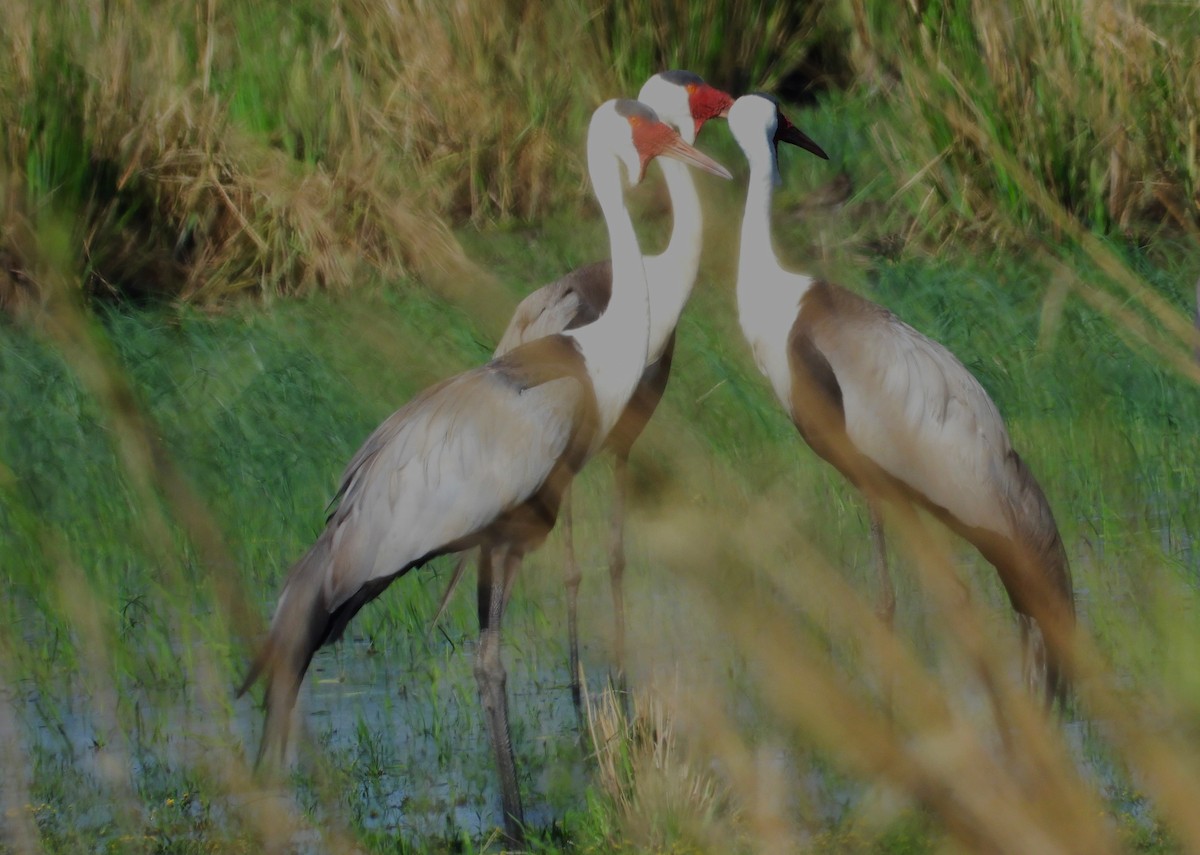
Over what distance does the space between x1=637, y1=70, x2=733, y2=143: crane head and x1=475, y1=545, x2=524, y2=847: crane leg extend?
236cm

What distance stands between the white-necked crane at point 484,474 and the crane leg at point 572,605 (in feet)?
0.99

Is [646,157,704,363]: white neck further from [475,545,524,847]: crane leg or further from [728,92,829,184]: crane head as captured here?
[475,545,524,847]: crane leg

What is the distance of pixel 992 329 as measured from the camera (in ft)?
22.5

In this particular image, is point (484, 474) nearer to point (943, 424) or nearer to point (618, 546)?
point (618, 546)

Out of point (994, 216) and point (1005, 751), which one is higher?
point (1005, 751)

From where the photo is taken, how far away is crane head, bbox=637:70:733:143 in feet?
20.7

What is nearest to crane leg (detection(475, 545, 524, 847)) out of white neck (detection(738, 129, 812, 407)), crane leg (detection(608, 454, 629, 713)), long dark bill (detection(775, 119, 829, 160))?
crane leg (detection(608, 454, 629, 713))

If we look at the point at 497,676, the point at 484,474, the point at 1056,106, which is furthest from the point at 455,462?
the point at 1056,106

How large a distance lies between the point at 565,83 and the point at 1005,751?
7258 millimetres

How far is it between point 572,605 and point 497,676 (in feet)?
2.70

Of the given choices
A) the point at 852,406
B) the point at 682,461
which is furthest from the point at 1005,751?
the point at 852,406

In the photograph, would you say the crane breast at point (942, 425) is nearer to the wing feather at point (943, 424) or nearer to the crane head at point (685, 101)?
the wing feather at point (943, 424)

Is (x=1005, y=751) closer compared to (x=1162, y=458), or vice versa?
(x=1005, y=751)

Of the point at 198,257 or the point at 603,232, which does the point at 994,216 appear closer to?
the point at 603,232
